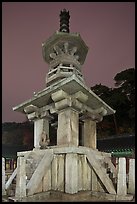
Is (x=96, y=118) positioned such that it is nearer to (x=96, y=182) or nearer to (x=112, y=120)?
(x=96, y=182)

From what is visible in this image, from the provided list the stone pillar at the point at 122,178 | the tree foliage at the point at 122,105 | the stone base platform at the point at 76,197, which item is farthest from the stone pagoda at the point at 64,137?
the tree foliage at the point at 122,105

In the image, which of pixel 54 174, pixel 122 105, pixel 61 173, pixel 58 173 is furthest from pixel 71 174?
pixel 122 105

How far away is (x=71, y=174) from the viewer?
5.72m

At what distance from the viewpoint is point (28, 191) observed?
526cm

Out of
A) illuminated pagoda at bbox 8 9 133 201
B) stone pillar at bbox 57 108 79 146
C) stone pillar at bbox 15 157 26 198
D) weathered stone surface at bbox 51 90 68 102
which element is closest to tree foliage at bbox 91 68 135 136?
illuminated pagoda at bbox 8 9 133 201

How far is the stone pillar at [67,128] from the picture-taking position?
6411 mm

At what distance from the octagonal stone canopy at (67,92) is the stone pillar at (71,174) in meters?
2.05

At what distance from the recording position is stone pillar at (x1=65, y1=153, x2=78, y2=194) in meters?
5.62

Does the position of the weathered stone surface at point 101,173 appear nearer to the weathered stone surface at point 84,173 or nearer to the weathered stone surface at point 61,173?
the weathered stone surface at point 84,173

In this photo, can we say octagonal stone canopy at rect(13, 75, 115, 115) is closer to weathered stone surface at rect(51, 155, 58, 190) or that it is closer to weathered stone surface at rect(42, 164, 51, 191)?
weathered stone surface at rect(51, 155, 58, 190)

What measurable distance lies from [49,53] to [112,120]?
15.9 meters

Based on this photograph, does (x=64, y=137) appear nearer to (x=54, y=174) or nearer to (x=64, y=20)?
(x=54, y=174)

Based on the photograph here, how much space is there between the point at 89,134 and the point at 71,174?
8.04 ft

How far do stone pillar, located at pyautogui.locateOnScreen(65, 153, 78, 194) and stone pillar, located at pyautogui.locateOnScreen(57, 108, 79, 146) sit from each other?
53 centimetres
